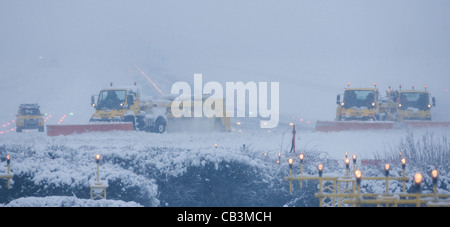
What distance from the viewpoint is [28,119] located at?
3481 centimetres

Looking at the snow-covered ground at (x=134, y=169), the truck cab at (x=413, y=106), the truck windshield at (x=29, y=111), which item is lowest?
the snow-covered ground at (x=134, y=169)

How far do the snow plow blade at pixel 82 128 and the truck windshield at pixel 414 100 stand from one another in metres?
14.7

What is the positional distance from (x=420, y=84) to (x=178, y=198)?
191 feet

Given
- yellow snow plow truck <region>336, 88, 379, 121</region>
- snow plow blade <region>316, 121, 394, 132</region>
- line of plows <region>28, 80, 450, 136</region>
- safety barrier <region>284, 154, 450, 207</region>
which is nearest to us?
safety barrier <region>284, 154, 450, 207</region>

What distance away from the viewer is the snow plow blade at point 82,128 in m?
23.9

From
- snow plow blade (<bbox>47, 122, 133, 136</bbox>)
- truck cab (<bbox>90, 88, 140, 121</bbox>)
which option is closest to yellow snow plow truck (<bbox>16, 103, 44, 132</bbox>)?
truck cab (<bbox>90, 88, 140, 121</bbox>)

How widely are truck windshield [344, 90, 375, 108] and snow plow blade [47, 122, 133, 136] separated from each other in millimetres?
11514

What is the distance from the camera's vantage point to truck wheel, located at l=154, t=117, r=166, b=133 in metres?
28.5

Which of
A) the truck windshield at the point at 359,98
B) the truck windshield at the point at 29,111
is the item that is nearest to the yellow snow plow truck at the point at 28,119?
the truck windshield at the point at 29,111

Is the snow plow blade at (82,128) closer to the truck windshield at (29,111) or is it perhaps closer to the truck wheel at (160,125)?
the truck wheel at (160,125)

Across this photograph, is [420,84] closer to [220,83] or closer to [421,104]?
[220,83]

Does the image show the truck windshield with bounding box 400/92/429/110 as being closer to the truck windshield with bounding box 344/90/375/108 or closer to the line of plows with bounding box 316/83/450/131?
the line of plows with bounding box 316/83/450/131

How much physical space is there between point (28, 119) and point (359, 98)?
1807 centimetres

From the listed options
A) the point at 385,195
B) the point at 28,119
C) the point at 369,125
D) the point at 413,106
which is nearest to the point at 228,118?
the point at 369,125
